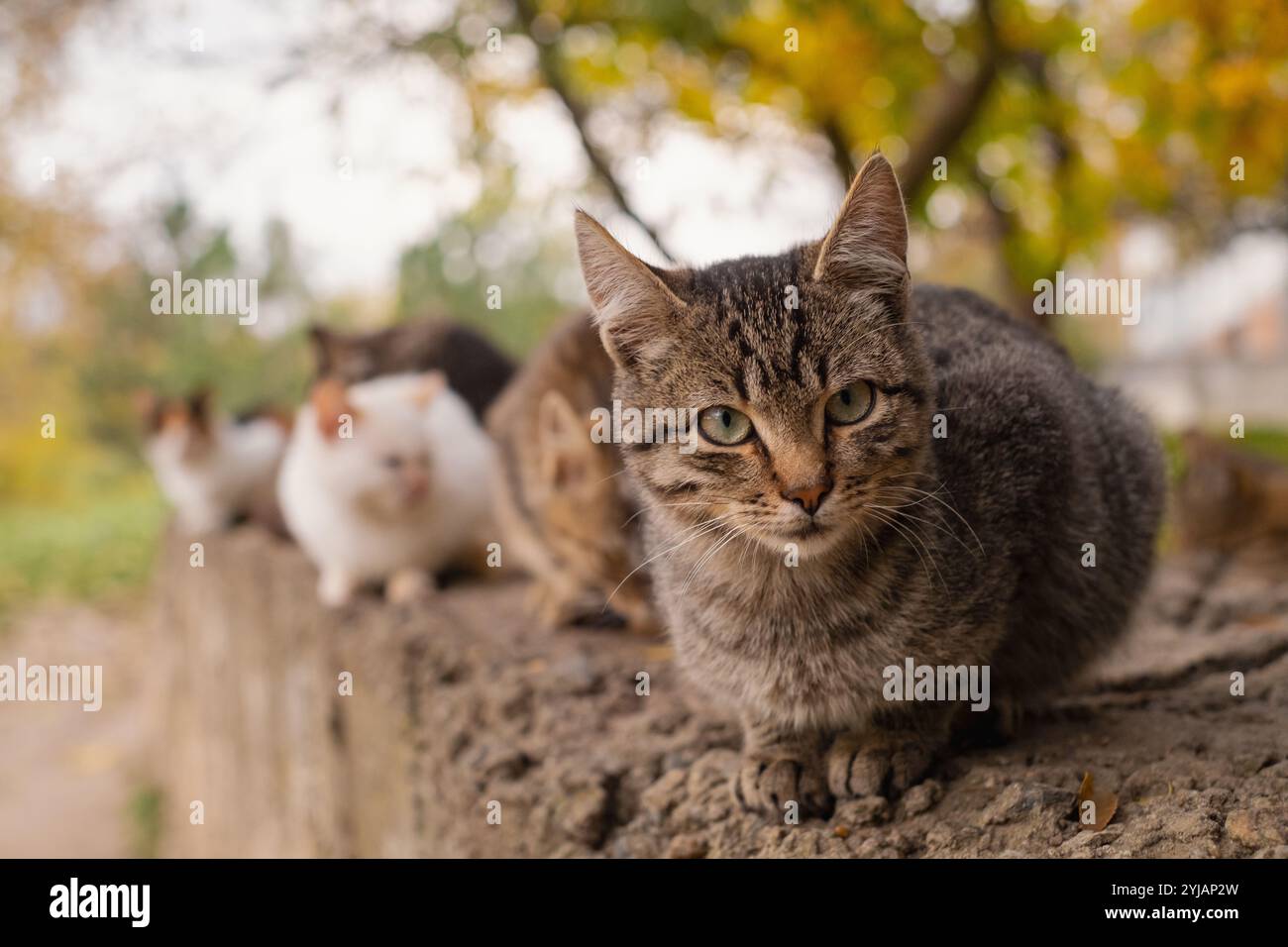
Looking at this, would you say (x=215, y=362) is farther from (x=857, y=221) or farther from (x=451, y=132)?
(x=857, y=221)

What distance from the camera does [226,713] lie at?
543 centimetres

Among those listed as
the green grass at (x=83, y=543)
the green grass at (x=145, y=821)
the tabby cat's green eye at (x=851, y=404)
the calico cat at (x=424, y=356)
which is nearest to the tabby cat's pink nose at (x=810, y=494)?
the tabby cat's green eye at (x=851, y=404)

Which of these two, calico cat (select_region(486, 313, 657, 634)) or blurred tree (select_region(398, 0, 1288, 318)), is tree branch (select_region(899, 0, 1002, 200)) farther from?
calico cat (select_region(486, 313, 657, 634))

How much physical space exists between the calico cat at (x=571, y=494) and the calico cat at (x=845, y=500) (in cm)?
99

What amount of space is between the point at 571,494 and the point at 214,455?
2.77 metres

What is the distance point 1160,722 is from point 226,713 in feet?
15.1

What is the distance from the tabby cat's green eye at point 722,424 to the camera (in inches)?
69.6

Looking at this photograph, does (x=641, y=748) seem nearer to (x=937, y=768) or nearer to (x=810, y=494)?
(x=937, y=768)

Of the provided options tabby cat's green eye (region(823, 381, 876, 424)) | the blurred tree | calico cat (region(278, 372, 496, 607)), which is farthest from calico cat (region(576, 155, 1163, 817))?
calico cat (region(278, 372, 496, 607))

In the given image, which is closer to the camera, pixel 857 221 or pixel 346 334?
pixel 857 221

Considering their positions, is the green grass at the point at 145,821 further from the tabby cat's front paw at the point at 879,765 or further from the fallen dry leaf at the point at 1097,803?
the fallen dry leaf at the point at 1097,803

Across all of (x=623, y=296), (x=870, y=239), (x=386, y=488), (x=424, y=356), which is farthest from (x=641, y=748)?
(x=424, y=356)

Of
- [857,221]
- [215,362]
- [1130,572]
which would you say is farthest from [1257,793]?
[215,362]

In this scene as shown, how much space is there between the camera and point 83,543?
9266mm
